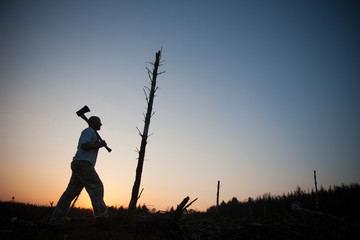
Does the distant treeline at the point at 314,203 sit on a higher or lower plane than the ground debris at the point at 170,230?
higher

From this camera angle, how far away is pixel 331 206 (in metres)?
14.9

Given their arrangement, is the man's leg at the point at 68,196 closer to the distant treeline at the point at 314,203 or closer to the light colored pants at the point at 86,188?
the light colored pants at the point at 86,188

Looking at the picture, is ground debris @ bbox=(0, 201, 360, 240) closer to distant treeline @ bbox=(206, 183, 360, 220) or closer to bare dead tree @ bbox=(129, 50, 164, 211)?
bare dead tree @ bbox=(129, 50, 164, 211)

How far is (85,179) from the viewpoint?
14.1 ft

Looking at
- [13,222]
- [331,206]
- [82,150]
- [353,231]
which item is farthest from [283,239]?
[331,206]

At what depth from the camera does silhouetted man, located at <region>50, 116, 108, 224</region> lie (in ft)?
13.8

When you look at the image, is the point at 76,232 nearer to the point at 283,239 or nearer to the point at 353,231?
the point at 283,239

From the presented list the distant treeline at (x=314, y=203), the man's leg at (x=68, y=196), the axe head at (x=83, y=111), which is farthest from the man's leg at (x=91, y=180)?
the distant treeline at (x=314, y=203)

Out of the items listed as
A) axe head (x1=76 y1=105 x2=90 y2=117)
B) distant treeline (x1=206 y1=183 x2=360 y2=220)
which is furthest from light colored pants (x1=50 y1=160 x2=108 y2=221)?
distant treeline (x1=206 y1=183 x2=360 y2=220)

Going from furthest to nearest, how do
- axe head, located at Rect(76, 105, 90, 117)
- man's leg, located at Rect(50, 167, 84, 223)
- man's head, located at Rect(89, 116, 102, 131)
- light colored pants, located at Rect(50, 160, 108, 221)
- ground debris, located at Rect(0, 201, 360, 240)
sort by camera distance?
1. axe head, located at Rect(76, 105, 90, 117)
2. man's head, located at Rect(89, 116, 102, 131)
3. man's leg, located at Rect(50, 167, 84, 223)
4. light colored pants, located at Rect(50, 160, 108, 221)
5. ground debris, located at Rect(0, 201, 360, 240)

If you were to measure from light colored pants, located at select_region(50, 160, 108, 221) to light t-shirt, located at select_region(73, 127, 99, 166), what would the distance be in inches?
4.0

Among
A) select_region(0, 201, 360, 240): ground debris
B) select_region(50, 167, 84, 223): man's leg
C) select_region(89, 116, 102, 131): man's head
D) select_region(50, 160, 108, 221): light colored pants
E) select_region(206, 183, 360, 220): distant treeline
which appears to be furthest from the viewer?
select_region(206, 183, 360, 220): distant treeline

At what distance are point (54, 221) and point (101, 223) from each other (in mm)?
1255

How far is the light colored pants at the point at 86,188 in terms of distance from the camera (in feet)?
13.6
